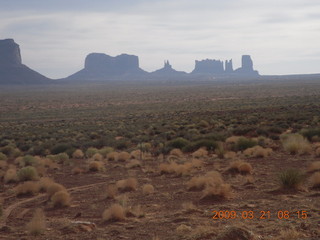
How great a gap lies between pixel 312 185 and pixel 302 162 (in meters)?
4.42

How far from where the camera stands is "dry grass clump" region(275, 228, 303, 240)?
7055 mm

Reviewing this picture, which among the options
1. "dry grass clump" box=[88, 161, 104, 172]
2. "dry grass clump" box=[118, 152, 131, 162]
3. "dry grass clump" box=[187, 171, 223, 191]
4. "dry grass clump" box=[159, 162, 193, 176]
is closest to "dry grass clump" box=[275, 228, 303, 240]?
"dry grass clump" box=[187, 171, 223, 191]

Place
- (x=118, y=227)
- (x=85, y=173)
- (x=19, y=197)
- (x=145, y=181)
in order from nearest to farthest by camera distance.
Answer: (x=118, y=227)
(x=19, y=197)
(x=145, y=181)
(x=85, y=173)

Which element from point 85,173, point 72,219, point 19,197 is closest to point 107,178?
point 85,173

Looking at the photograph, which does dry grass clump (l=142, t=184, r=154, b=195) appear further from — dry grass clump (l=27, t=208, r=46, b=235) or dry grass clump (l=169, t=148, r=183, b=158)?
dry grass clump (l=169, t=148, r=183, b=158)

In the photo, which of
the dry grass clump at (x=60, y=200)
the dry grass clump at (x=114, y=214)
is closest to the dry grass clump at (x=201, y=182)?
the dry grass clump at (x=114, y=214)

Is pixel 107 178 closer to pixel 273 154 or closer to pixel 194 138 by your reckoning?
pixel 273 154

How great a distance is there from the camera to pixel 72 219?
1007 cm

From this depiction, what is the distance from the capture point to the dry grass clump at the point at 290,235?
7.05 m

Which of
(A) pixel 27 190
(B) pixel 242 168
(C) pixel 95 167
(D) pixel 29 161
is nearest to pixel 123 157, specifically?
(C) pixel 95 167
